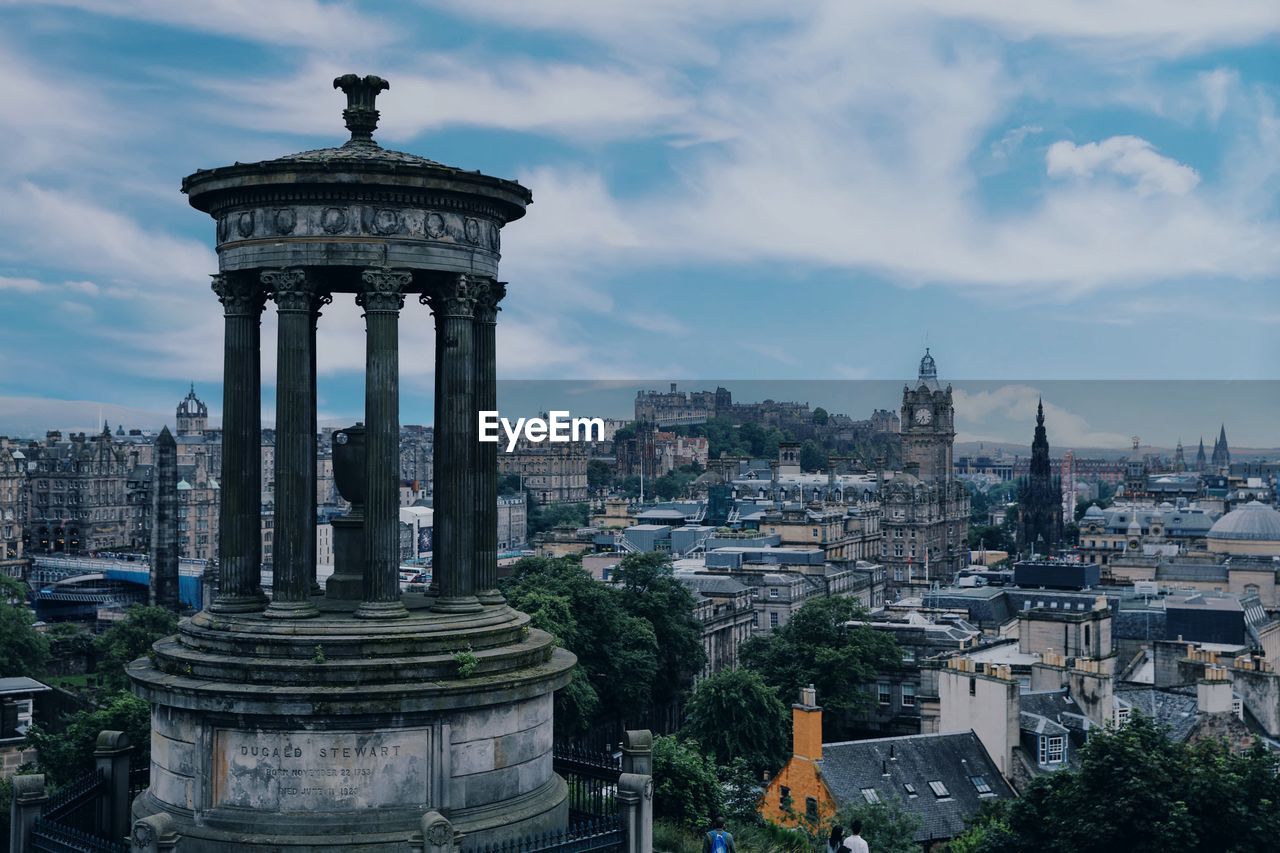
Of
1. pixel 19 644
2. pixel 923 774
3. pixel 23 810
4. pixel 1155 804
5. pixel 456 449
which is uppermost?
pixel 456 449

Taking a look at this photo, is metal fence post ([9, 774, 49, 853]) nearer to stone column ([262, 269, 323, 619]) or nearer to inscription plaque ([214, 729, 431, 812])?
inscription plaque ([214, 729, 431, 812])

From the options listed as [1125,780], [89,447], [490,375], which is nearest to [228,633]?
[490,375]

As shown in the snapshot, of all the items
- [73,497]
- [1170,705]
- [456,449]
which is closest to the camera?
[456,449]

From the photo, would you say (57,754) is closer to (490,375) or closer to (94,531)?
(490,375)

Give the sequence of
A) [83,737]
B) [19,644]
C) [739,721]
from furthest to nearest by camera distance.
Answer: [19,644] < [739,721] < [83,737]

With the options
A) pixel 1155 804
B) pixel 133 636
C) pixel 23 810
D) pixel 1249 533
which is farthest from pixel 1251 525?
pixel 23 810

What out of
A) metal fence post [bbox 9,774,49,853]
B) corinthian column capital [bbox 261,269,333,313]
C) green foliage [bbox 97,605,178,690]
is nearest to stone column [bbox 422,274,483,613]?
corinthian column capital [bbox 261,269,333,313]

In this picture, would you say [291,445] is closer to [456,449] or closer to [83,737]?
[456,449]
